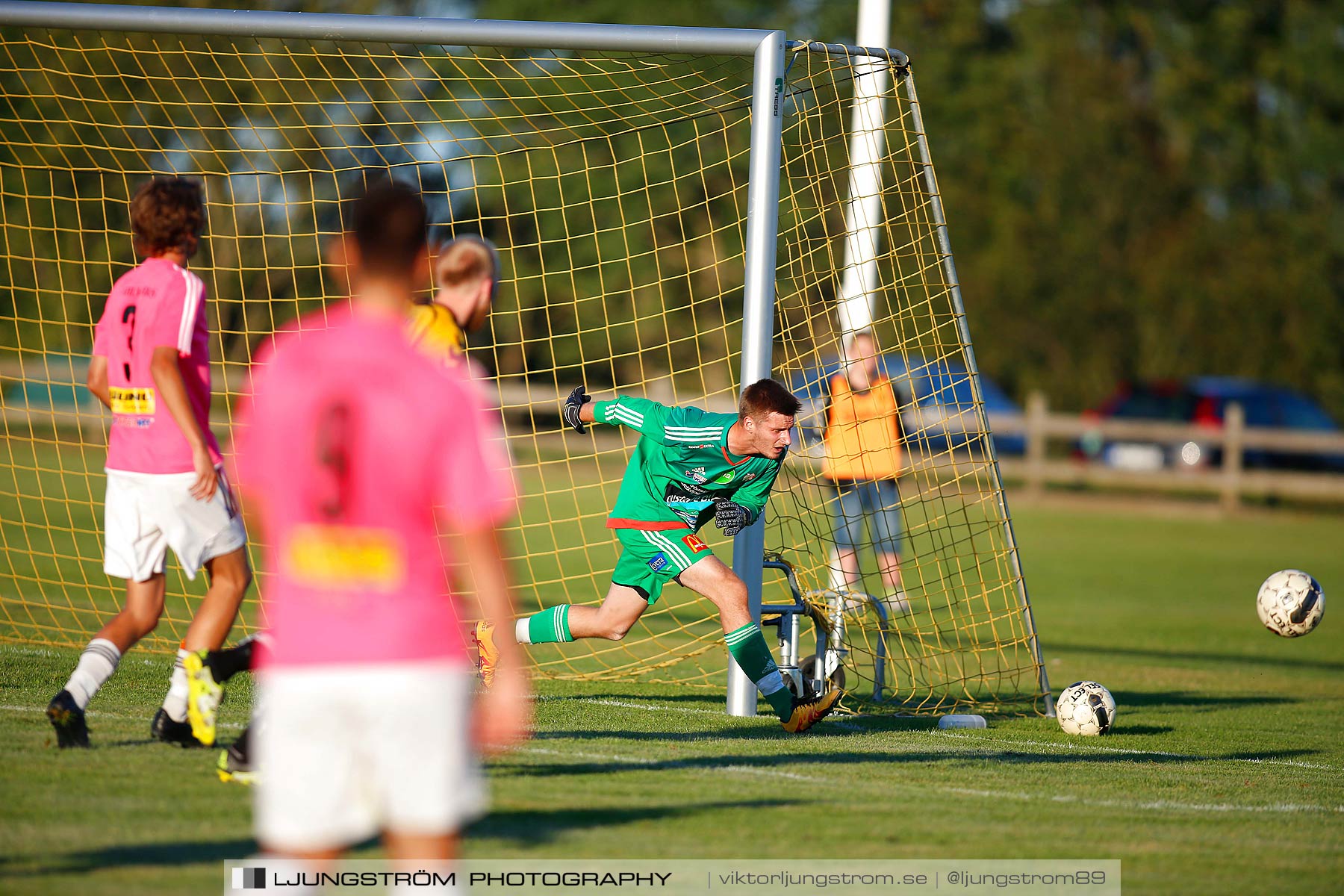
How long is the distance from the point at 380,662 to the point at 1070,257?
28254 millimetres

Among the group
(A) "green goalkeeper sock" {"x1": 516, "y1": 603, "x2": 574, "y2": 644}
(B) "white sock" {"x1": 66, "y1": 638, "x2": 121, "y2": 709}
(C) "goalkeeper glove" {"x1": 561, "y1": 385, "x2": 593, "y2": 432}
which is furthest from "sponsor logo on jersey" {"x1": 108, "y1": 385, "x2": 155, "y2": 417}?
(A) "green goalkeeper sock" {"x1": 516, "y1": 603, "x2": 574, "y2": 644}

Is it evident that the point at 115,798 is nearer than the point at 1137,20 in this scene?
Yes

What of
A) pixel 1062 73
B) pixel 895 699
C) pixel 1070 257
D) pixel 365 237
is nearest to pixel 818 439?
pixel 895 699

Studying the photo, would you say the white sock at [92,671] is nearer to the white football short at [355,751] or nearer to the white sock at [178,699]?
the white sock at [178,699]

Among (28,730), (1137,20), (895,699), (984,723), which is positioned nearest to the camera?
(28,730)

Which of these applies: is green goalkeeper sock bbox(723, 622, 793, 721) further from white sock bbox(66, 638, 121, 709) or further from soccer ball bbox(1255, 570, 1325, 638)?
soccer ball bbox(1255, 570, 1325, 638)

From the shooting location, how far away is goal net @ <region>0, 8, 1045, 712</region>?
800 cm

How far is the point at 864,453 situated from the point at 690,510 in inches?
61.9

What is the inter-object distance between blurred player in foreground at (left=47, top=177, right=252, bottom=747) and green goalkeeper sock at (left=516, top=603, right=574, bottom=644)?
1.86 metres

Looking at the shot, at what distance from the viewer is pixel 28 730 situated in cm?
555

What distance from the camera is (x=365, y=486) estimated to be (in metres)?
2.80

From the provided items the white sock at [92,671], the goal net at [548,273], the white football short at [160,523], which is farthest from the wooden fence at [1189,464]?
the white sock at [92,671]

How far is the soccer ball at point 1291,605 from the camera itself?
25.4ft

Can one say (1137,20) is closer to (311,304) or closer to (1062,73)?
(1062,73)
